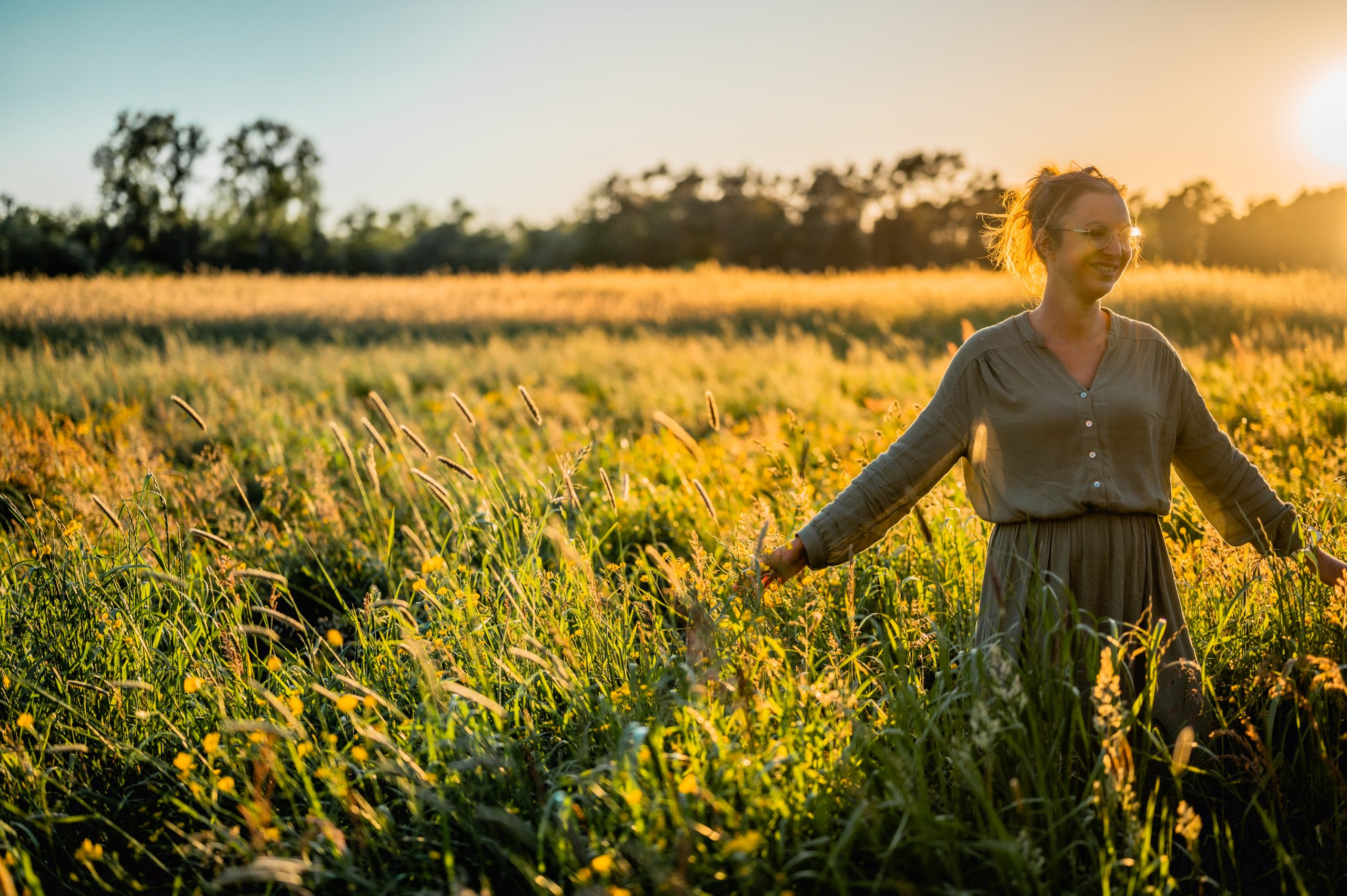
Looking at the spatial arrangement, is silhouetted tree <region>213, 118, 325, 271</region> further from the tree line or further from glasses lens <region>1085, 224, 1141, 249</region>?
glasses lens <region>1085, 224, 1141, 249</region>

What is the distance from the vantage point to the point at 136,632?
91.3 inches

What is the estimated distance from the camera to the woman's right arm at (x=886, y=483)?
2.30 metres

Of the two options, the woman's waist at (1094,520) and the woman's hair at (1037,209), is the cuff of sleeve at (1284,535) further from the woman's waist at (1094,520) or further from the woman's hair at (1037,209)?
the woman's hair at (1037,209)

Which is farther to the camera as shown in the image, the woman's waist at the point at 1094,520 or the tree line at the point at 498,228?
the tree line at the point at 498,228

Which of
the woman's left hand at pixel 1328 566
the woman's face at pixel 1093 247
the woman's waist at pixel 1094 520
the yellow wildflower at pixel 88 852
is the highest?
the woman's face at pixel 1093 247

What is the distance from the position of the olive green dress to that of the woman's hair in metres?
0.23

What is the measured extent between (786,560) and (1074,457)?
793mm

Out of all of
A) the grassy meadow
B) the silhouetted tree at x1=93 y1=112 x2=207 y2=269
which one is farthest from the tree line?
the grassy meadow

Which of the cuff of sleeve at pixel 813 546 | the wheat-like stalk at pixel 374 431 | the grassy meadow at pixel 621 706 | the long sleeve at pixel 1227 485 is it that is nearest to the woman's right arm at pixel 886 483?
the cuff of sleeve at pixel 813 546

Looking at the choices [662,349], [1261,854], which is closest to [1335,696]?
[1261,854]

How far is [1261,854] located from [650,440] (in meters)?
3.78

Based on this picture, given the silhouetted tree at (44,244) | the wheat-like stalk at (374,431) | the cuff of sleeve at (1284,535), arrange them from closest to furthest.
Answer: the cuff of sleeve at (1284,535), the wheat-like stalk at (374,431), the silhouetted tree at (44,244)

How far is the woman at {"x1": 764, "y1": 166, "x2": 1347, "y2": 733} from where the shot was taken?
2.16 m

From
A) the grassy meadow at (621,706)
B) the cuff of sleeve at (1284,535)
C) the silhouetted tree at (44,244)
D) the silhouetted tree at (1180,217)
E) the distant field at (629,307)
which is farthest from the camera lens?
the silhouetted tree at (44,244)
